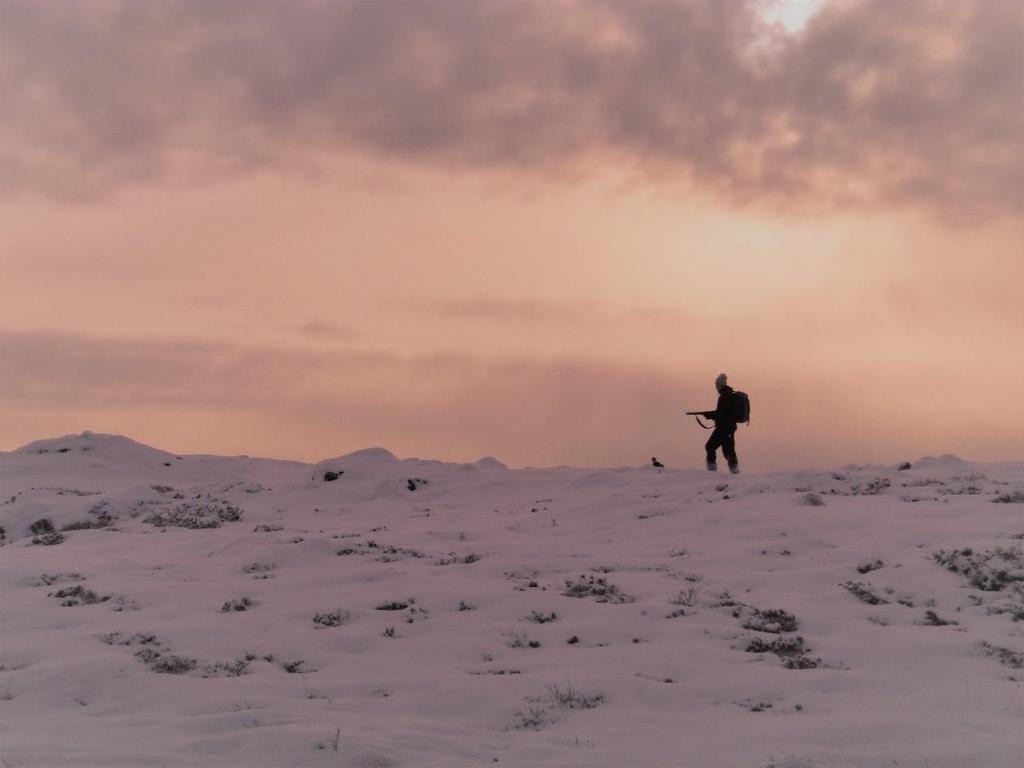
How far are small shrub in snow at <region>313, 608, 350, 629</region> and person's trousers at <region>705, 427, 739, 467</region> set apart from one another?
548 inches

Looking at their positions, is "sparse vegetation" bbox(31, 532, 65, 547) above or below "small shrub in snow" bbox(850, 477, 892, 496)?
below

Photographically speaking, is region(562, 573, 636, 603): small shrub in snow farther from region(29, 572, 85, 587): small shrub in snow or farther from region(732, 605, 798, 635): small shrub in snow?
region(29, 572, 85, 587): small shrub in snow

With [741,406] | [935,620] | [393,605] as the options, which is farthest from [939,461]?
[393,605]

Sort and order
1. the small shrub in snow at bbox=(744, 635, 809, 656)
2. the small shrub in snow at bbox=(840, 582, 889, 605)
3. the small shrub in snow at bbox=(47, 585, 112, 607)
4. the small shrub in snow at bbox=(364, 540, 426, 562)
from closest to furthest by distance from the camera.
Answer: the small shrub in snow at bbox=(744, 635, 809, 656) < the small shrub in snow at bbox=(840, 582, 889, 605) < the small shrub in snow at bbox=(47, 585, 112, 607) < the small shrub in snow at bbox=(364, 540, 426, 562)

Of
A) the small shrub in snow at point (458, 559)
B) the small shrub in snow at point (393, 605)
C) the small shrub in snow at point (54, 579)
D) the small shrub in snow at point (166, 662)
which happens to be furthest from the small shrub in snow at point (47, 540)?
the small shrub in snow at point (393, 605)

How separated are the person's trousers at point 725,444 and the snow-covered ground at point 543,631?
381cm

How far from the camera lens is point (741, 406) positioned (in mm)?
23078

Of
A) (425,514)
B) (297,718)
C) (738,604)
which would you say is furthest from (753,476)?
(297,718)

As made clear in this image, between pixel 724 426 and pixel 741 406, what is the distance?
2.17 ft

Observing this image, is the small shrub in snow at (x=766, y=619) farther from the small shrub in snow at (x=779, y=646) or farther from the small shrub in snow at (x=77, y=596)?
the small shrub in snow at (x=77, y=596)

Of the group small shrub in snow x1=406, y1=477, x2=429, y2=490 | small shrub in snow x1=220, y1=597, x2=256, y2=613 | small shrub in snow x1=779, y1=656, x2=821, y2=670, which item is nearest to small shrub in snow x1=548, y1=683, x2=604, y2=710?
small shrub in snow x1=779, y1=656, x2=821, y2=670

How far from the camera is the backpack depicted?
75.7 feet

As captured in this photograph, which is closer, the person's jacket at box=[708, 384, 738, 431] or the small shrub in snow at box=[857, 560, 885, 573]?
the small shrub in snow at box=[857, 560, 885, 573]

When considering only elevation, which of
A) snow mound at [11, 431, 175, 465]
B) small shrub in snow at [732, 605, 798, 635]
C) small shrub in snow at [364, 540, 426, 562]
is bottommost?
small shrub in snow at [732, 605, 798, 635]
